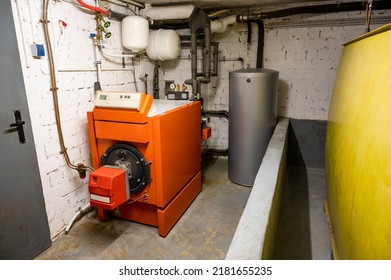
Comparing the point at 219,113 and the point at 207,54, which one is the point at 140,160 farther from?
the point at 219,113

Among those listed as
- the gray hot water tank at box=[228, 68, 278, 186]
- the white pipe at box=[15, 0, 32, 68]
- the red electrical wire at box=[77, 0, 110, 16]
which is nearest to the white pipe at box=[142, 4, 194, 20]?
the red electrical wire at box=[77, 0, 110, 16]

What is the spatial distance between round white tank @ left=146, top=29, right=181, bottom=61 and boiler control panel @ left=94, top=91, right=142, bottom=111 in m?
1.52

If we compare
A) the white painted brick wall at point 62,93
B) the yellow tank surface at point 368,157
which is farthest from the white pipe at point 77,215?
the yellow tank surface at point 368,157

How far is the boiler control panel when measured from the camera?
2105 mm

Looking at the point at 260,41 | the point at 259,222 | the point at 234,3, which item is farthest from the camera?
the point at 260,41

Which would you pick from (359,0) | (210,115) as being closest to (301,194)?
(210,115)

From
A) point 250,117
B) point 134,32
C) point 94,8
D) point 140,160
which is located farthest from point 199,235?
point 94,8

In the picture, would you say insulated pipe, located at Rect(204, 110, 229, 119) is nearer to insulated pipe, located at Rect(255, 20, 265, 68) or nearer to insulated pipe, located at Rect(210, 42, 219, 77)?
insulated pipe, located at Rect(210, 42, 219, 77)

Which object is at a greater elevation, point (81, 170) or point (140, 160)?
point (140, 160)

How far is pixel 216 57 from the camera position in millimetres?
3836

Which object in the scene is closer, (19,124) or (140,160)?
(19,124)

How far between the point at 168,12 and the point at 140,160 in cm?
208

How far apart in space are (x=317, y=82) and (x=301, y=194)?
1.61 m

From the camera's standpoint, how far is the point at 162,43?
3.48 metres
